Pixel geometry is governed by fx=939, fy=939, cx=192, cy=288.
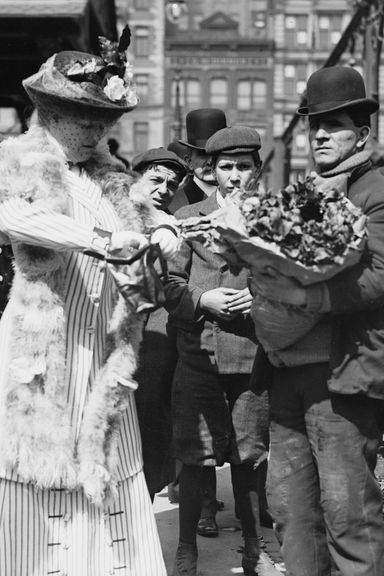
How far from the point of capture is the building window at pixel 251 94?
218 ft

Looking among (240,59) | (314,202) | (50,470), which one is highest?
(240,59)

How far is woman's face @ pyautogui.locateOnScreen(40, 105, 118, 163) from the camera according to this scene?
141 inches

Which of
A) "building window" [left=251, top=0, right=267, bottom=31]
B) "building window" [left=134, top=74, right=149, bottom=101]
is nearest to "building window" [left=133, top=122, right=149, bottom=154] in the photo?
"building window" [left=134, top=74, right=149, bottom=101]

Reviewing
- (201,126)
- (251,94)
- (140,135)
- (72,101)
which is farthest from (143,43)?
(72,101)

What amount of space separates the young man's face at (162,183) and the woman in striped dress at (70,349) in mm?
1279

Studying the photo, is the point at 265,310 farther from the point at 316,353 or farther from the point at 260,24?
the point at 260,24

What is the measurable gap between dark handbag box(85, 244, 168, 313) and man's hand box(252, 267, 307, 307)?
362 mm

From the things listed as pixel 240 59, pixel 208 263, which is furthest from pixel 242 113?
pixel 208 263

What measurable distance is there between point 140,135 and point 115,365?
63.0 meters

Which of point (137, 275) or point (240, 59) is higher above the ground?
point (240, 59)

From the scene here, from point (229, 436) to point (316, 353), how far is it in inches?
42.0

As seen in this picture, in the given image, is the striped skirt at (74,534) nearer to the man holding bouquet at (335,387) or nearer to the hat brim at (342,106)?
the man holding bouquet at (335,387)

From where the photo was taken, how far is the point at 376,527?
3404 mm

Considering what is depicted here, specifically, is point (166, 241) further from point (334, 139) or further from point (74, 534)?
point (74, 534)
